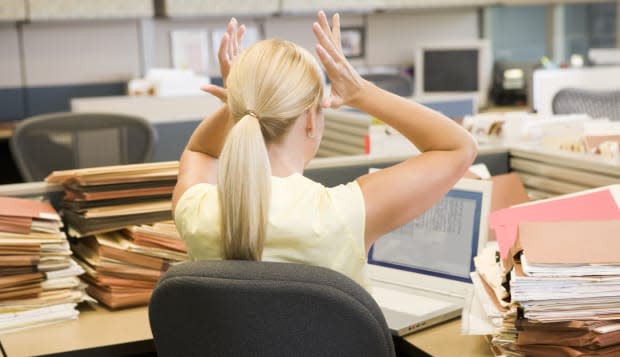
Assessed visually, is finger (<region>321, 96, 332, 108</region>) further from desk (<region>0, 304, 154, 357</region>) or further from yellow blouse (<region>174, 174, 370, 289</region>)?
desk (<region>0, 304, 154, 357</region>)

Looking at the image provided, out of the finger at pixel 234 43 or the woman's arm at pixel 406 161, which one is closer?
the woman's arm at pixel 406 161

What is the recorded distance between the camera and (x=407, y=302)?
5.91ft

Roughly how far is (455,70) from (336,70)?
4.36 metres

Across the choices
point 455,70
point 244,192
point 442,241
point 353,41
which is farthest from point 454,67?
point 244,192

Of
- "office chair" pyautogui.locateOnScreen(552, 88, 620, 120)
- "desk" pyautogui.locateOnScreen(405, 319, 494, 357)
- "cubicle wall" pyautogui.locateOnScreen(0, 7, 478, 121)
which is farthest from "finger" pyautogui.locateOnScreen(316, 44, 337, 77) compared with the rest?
"cubicle wall" pyautogui.locateOnScreen(0, 7, 478, 121)

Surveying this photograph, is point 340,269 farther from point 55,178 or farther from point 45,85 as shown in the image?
point 45,85

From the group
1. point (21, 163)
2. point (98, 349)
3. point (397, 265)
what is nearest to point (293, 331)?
point (98, 349)

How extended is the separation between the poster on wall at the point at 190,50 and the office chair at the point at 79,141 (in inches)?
82.0

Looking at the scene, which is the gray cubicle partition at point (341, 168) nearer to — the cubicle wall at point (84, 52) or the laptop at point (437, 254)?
the laptop at point (437, 254)

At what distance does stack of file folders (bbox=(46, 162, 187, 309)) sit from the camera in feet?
6.13

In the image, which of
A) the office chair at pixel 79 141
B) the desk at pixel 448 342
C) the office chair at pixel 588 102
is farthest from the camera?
the office chair at pixel 588 102

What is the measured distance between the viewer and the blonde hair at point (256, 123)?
128 cm

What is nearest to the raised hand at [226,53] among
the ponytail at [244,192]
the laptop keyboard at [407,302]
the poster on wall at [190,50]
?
the ponytail at [244,192]

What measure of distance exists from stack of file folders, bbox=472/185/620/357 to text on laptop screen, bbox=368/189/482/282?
377 mm
